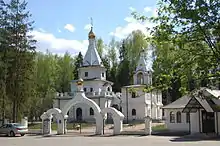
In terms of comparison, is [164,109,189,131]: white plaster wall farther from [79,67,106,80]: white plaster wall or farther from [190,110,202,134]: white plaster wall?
[79,67,106,80]: white plaster wall

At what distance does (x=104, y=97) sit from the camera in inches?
2355

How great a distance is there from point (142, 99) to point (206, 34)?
1976 inches

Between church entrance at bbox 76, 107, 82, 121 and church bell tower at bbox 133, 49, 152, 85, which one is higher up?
church bell tower at bbox 133, 49, 152, 85

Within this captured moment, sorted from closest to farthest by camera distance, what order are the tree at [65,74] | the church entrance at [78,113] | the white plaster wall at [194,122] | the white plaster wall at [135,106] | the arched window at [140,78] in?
the white plaster wall at [194,122] < the white plaster wall at [135,106] < the arched window at [140,78] < the church entrance at [78,113] < the tree at [65,74]

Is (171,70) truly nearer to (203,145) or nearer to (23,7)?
(203,145)

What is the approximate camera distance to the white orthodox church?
196 ft

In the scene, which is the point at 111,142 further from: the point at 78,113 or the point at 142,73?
the point at 78,113

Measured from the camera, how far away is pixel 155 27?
35.5ft

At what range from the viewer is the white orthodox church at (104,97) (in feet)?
196

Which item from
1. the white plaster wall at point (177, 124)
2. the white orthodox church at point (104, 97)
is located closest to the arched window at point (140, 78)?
the white orthodox church at point (104, 97)

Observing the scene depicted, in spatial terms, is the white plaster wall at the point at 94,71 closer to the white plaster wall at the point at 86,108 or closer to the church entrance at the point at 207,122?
the white plaster wall at the point at 86,108

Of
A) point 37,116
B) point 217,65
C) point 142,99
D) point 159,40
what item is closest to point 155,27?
point 159,40

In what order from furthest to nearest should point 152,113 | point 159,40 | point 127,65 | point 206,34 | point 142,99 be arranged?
point 127,65, point 152,113, point 142,99, point 159,40, point 206,34

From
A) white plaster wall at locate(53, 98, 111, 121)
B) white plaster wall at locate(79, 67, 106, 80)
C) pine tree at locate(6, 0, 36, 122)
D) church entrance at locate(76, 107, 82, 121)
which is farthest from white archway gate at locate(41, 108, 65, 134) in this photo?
white plaster wall at locate(79, 67, 106, 80)
